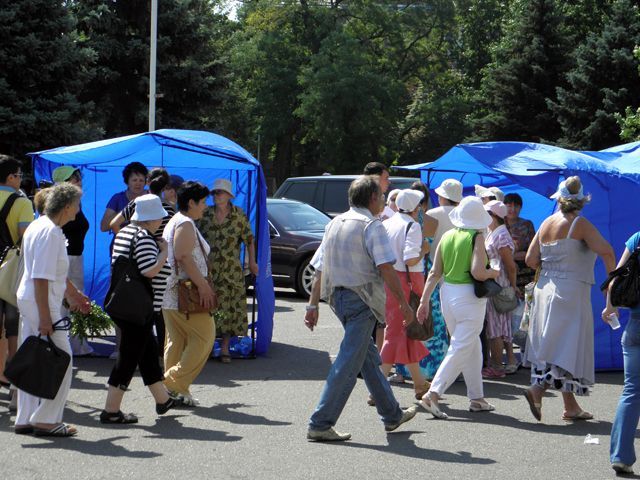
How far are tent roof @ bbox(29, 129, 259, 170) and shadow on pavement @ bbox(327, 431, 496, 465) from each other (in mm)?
4058

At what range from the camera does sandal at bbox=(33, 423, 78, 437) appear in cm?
706

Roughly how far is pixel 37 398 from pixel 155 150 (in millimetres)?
5528

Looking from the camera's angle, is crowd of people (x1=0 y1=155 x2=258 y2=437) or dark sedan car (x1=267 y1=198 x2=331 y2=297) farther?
dark sedan car (x1=267 y1=198 x2=331 y2=297)

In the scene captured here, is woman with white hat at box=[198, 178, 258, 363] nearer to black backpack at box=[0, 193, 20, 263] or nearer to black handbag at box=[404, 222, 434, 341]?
black handbag at box=[404, 222, 434, 341]

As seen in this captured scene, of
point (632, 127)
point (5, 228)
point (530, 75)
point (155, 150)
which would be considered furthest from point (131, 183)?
point (530, 75)

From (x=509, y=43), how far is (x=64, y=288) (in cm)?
3396

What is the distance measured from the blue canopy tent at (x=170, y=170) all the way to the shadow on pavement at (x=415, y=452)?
157 inches

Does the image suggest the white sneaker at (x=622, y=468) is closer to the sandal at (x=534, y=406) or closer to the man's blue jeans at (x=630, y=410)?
the man's blue jeans at (x=630, y=410)

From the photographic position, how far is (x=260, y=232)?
10984mm

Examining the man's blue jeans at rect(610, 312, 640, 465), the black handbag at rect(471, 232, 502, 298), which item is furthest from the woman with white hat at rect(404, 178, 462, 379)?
the man's blue jeans at rect(610, 312, 640, 465)

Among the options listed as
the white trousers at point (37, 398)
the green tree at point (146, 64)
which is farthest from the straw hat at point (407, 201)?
the green tree at point (146, 64)

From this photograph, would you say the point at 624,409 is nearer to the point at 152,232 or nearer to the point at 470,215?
the point at 470,215

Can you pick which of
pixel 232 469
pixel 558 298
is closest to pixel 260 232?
pixel 558 298

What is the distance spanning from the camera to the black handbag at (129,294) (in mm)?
7355
